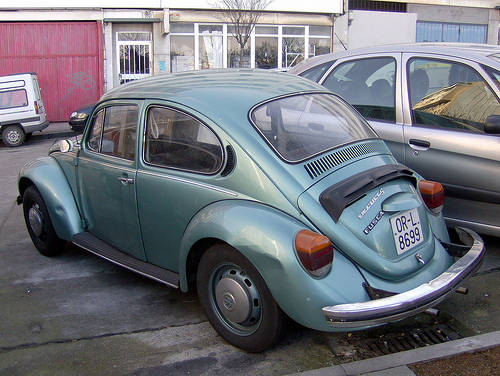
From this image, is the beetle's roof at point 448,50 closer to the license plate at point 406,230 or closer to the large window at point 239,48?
the license plate at point 406,230

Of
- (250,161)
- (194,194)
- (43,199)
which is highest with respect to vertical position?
(250,161)

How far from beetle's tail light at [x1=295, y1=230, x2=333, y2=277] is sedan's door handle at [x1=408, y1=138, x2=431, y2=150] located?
86.0 inches

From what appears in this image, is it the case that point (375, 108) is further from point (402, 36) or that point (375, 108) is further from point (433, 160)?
point (402, 36)

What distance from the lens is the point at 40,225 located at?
4.83 meters

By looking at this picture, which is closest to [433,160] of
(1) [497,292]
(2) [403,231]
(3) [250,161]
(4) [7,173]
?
(1) [497,292]

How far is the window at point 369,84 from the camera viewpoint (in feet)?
16.3

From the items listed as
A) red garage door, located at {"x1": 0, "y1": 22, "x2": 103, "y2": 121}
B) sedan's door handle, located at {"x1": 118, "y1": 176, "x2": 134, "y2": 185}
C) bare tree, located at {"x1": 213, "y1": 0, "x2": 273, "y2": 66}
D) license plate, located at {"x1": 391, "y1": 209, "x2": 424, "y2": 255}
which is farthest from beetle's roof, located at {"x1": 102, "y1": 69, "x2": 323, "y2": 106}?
red garage door, located at {"x1": 0, "y1": 22, "x2": 103, "y2": 121}

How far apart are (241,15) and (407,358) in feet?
58.8

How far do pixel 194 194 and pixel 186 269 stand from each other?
0.51 m

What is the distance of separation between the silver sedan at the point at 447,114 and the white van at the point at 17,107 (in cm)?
1152

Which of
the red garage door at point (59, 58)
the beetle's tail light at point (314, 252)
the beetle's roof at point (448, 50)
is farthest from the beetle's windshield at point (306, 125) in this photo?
the red garage door at point (59, 58)

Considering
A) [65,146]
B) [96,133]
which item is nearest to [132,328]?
[96,133]

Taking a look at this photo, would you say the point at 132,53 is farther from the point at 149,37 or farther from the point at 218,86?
the point at 218,86

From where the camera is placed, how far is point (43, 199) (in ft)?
15.3
